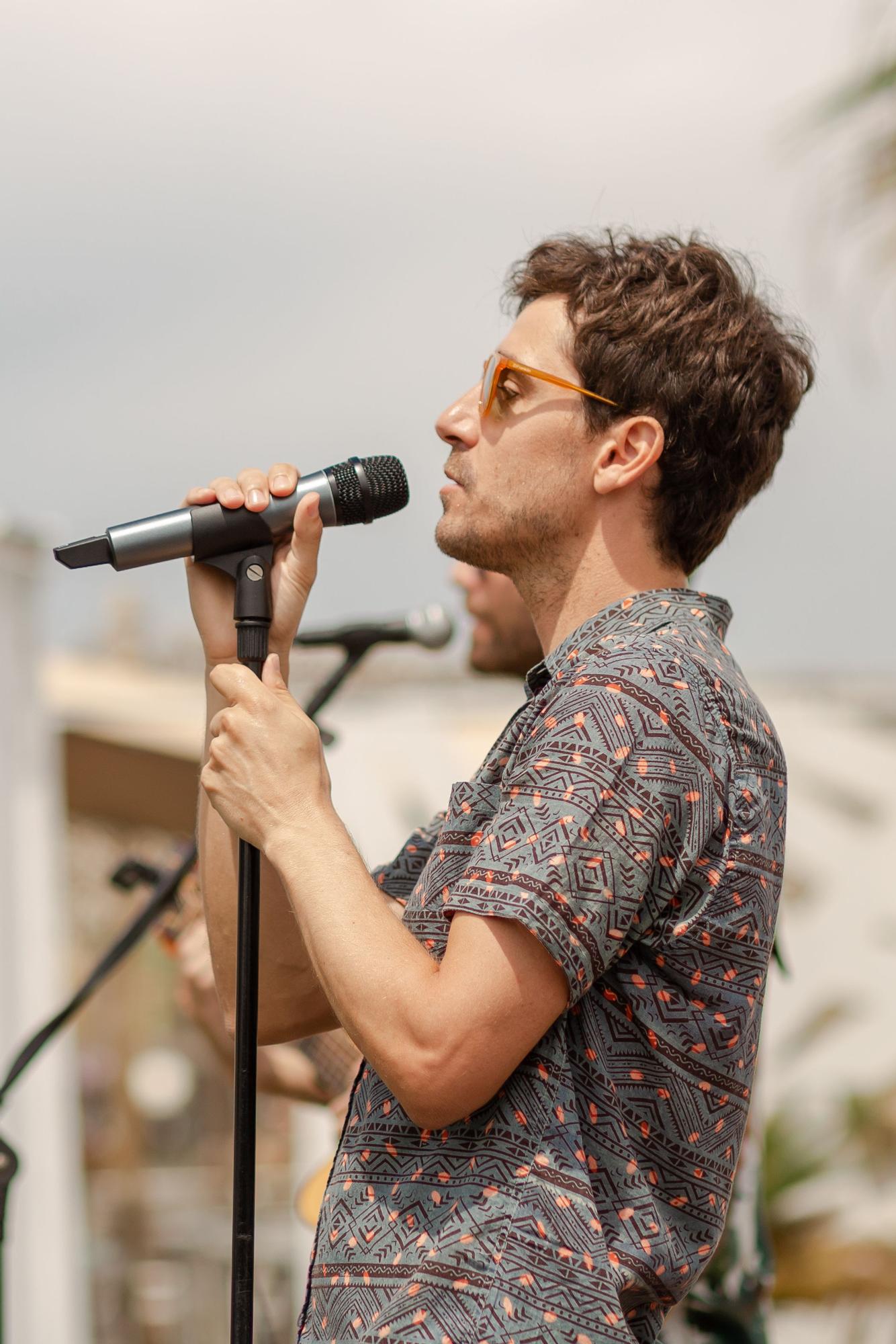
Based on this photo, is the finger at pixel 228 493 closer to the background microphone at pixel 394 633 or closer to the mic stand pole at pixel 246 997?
the mic stand pole at pixel 246 997

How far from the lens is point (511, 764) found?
4.66 feet

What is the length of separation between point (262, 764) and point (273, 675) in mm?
138

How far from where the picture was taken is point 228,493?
1585mm

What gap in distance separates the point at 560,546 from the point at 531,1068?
1.92ft

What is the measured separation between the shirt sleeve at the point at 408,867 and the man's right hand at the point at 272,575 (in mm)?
335

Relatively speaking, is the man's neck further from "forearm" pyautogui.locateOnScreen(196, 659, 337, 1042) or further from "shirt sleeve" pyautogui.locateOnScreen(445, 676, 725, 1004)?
"forearm" pyautogui.locateOnScreen(196, 659, 337, 1042)

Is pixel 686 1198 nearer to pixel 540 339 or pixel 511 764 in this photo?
pixel 511 764

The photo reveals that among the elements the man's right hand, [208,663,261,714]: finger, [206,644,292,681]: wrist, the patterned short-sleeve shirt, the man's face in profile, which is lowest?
the patterned short-sleeve shirt

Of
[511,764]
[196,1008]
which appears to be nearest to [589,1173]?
[511,764]

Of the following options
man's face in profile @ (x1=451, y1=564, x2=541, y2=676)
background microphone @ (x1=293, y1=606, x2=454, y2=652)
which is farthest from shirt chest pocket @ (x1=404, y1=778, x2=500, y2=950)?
man's face in profile @ (x1=451, y1=564, x2=541, y2=676)

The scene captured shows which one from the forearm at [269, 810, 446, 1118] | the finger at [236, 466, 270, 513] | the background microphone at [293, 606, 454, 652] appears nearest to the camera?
the forearm at [269, 810, 446, 1118]

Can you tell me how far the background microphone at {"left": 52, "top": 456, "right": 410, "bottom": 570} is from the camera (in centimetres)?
157

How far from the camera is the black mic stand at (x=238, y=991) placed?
141 centimetres

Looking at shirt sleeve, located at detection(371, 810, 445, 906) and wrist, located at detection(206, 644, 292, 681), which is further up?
wrist, located at detection(206, 644, 292, 681)
